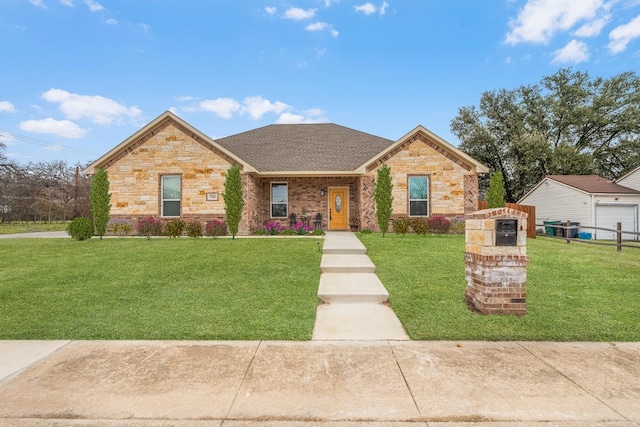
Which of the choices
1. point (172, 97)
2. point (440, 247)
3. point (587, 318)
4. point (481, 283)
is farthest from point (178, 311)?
point (172, 97)

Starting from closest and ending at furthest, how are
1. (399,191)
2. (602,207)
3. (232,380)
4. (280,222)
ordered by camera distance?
1. (232,380)
2. (399,191)
3. (280,222)
4. (602,207)

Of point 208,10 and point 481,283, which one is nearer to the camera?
point 481,283

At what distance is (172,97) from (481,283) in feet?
66.0

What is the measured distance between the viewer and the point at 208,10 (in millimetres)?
13234

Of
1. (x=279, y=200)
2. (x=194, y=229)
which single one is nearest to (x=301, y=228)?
(x=279, y=200)

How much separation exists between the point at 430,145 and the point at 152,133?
43.9 ft

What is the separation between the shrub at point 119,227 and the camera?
14.6 meters

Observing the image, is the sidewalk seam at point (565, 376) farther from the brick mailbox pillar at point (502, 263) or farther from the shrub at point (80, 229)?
the shrub at point (80, 229)

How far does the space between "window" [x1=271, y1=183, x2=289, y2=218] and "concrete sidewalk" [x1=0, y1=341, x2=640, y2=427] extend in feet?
42.5

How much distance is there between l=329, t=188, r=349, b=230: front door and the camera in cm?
1648

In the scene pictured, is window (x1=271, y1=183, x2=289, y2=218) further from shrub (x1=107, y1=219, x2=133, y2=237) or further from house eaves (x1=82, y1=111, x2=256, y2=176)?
shrub (x1=107, y1=219, x2=133, y2=237)

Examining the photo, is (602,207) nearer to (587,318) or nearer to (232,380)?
(587,318)

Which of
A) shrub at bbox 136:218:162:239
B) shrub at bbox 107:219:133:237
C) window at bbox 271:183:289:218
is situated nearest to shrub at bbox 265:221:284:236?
window at bbox 271:183:289:218

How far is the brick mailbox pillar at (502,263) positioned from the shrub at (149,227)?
1377 cm
